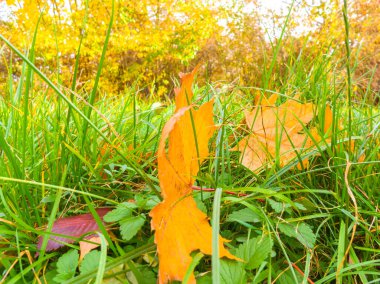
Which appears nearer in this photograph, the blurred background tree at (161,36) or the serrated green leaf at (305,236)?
the serrated green leaf at (305,236)

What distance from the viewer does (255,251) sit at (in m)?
0.48

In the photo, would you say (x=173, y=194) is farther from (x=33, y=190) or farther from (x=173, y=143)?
(x=33, y=190)

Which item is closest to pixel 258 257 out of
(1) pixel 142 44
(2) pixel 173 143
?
(2) pixel 173 143

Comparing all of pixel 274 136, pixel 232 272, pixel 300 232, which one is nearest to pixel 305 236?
pixel 300 232

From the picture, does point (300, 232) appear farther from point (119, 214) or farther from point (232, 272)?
point (119, 214)

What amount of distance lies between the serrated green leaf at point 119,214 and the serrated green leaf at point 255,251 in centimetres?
18

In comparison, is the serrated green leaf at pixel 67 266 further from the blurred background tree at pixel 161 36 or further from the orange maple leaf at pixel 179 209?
the blurred background tree at pixel 161 36

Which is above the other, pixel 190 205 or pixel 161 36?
pixel 161 36

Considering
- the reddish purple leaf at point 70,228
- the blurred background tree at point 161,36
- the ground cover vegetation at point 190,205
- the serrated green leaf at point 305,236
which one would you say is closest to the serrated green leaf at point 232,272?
the ground cover vegetation at point 190,205

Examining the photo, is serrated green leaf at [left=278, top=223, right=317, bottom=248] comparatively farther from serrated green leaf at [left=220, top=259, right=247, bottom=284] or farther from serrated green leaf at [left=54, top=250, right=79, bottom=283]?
serrated green leaf at [left=54, top=250, right=79, bottom=283]

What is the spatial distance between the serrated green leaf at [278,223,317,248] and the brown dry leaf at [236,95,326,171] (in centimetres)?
16

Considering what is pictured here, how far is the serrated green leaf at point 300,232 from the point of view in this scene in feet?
1.68

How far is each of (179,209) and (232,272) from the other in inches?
4.4

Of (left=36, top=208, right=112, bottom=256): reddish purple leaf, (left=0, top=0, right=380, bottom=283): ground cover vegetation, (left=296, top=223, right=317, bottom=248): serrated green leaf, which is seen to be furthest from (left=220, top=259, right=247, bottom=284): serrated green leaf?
(left=36, top=208, right=112, bottom=256): reddish purple leaf
